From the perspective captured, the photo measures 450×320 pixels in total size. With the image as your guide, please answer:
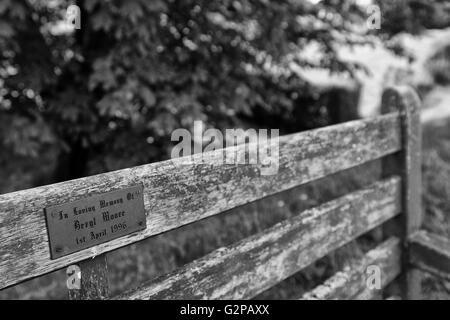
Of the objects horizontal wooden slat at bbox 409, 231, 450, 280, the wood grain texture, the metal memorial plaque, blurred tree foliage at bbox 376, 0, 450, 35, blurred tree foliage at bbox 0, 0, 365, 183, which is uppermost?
blurred tree foliage at bbox 376, 0, 450, 35

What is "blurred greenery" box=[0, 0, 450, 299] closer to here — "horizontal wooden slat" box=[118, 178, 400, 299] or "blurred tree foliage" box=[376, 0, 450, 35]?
"blurred tree foliage" box=[376, 0, 450, 35]

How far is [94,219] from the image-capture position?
1.32 meters

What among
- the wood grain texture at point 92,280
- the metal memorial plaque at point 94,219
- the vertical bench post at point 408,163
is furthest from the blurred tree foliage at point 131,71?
the wood grain texture at point 92,280

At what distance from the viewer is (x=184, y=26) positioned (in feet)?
11.8

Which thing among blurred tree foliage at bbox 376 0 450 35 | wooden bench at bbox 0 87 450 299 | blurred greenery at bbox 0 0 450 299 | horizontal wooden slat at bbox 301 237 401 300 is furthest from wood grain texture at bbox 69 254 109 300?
blurred tree foliage at bbox 376 0 450 35

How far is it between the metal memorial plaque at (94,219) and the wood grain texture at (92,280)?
0.07 metres

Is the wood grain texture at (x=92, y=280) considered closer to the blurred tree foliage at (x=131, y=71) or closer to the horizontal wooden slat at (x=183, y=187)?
the horizontal wooden slat at (x=183, y=187)

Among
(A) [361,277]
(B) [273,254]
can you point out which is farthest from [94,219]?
(A) [361,277]

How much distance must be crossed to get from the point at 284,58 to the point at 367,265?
2078mm

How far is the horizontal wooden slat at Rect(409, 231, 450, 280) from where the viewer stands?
8.44 ft

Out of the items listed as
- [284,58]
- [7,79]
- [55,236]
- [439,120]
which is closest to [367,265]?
[55,236]

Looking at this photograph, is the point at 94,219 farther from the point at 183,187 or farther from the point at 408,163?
the point at 408,163

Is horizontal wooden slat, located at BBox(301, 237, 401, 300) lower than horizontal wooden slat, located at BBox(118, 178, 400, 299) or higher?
lower
